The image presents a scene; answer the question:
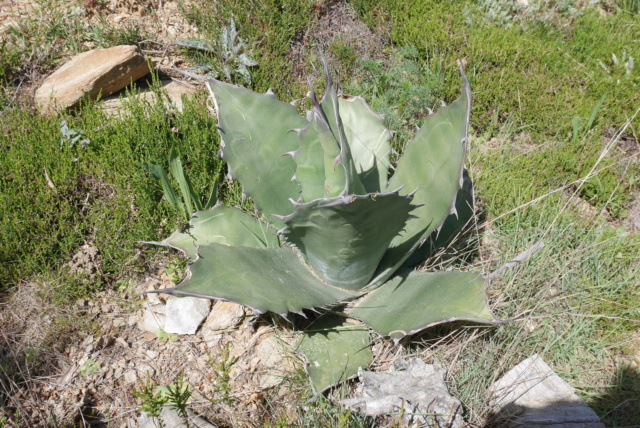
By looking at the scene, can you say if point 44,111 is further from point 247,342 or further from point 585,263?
point 585,263

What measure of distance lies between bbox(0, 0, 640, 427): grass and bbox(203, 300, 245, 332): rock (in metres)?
0.50

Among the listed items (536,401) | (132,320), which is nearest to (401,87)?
(536,401)

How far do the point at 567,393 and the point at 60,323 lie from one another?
240cm

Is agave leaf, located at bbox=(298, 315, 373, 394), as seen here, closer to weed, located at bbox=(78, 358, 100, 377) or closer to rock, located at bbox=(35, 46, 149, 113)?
weed, located at bbox=(78, 358, 100, 377)

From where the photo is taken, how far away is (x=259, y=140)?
7.11 feet

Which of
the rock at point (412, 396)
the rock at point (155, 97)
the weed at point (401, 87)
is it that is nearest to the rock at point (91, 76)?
the rock at point (155, 97)

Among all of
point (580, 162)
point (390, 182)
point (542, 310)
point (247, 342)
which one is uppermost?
point (390, 182)

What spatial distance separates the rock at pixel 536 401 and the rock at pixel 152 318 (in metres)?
1.61

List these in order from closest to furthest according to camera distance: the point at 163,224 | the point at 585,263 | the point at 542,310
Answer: the point at 542,310 < the point at 585,263 < the point at 163,224

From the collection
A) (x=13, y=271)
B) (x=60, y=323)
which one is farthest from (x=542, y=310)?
(x=13, y=271)

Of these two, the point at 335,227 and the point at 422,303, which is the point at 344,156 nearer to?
the point at 335,227

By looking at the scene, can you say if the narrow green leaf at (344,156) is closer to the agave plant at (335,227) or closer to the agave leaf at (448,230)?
the agave plant at (335,227)

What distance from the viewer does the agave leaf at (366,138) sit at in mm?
2242

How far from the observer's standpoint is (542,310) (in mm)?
2400
